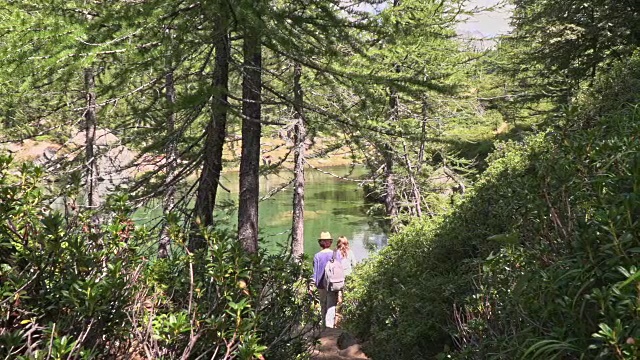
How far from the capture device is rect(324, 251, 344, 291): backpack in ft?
24.5

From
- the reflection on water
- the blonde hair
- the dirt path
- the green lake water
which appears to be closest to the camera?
the dirt path

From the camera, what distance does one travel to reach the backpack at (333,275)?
7461 mm

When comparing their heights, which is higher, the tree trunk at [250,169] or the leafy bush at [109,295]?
the tree trunk at [250,169]

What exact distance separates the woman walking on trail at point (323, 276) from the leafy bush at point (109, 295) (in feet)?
13.7

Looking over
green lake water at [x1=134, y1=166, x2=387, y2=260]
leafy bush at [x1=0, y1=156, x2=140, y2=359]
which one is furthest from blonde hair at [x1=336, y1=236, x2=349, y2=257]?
green lake water at [x1=134, y1=166, x2=387, y2=260]

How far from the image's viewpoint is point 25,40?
4254mm

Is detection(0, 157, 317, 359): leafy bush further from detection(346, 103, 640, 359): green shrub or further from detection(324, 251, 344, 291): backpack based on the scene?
detection(324, 251, 344, 291): backpack

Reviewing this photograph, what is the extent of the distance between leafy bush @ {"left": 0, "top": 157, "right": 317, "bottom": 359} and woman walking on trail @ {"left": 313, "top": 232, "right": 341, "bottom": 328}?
13.7 feet

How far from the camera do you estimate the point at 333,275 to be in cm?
746

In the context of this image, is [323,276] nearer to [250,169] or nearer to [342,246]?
[342,246]

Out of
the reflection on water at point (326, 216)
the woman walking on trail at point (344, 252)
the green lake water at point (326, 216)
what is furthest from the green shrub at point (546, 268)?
the reflection on water at point (326, 216)

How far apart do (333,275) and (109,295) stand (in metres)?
5.24

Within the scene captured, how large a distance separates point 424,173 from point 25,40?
1108cm

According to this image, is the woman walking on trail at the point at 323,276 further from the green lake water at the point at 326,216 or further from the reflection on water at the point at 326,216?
the reflection on water at the point at 326,216
